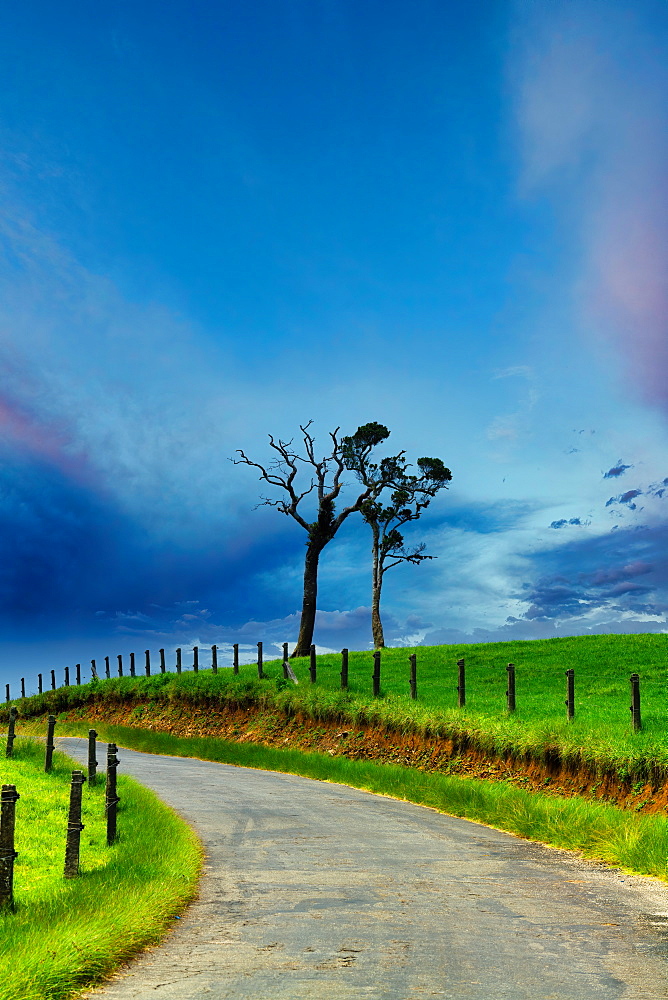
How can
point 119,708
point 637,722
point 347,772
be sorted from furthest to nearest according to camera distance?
point 119,708
point 347,772
point 637,722

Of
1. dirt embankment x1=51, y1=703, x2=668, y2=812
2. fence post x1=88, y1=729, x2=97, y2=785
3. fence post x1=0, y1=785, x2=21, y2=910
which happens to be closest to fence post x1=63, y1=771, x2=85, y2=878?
fence post x1=0, y1=785, x2=21, y2=910

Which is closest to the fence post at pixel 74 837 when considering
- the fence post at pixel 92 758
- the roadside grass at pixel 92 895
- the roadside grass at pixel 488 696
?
the roadside grass at pixel 92 895

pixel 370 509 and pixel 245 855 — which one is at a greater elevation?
pixel 370 509

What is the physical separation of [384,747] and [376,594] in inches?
1110

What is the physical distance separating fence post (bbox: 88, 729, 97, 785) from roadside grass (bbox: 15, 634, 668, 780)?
372 inches

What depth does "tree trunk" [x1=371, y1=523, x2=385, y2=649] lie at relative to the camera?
54969 millimetres

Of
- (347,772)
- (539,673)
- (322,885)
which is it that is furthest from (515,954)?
(539,673)

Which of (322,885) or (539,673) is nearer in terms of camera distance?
(322,885)

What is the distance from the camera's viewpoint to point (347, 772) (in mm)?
25531

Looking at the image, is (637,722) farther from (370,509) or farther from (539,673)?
(370,509)

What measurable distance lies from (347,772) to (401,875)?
1335 cm

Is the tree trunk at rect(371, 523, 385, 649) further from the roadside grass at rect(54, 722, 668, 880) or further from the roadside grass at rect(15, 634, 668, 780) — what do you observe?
the roadside grass at rect(54, 722, 668, 880)

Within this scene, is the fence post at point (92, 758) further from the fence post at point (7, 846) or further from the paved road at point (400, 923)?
the fence post at point (7, 846)

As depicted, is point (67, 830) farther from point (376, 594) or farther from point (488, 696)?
point (376, 594)
